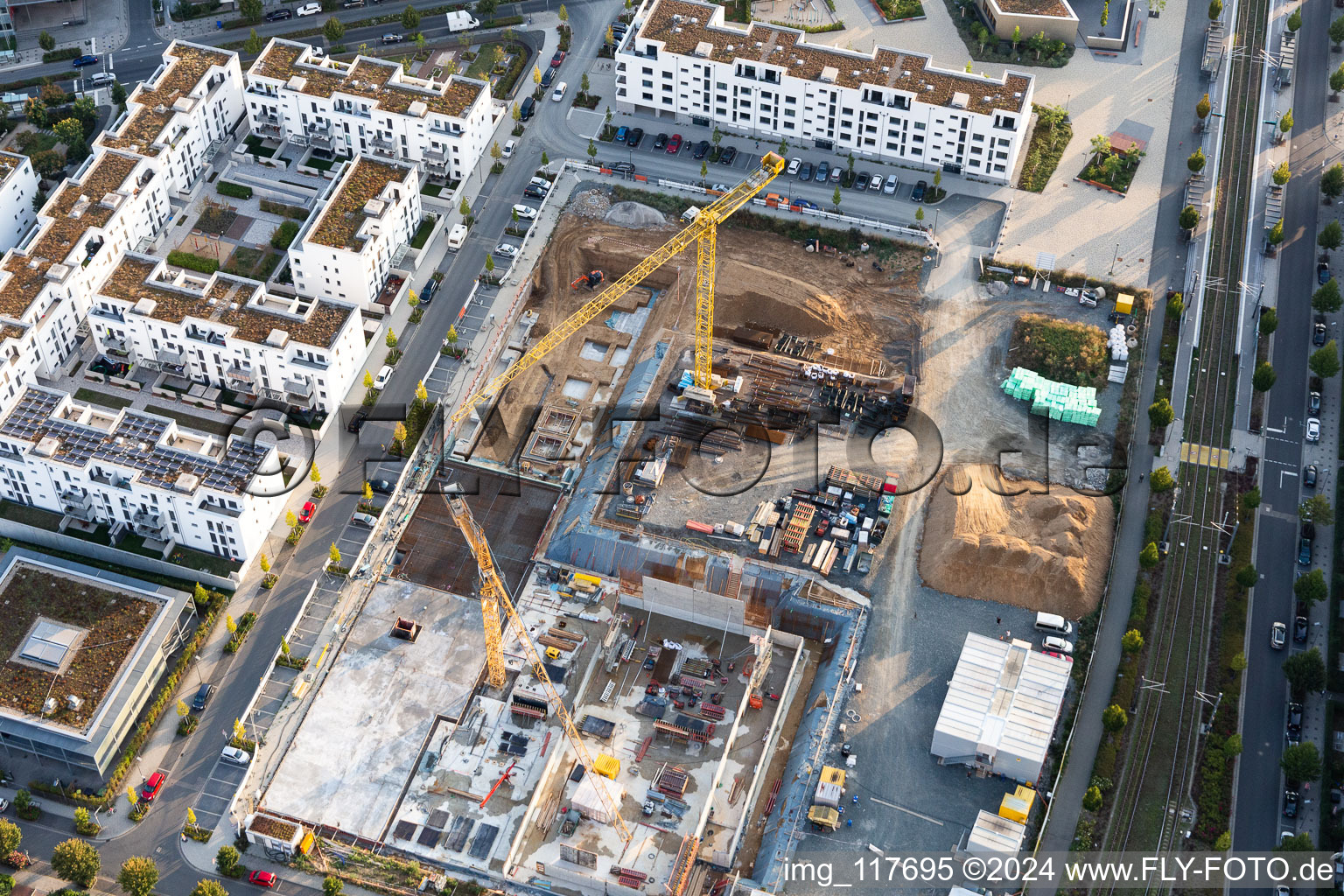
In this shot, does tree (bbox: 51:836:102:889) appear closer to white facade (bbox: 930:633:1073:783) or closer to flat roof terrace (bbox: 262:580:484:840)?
flat roof terrace (bbox: 262:580:484:840)

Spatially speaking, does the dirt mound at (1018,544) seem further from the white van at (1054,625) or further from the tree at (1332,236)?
the tree at (1332,236)

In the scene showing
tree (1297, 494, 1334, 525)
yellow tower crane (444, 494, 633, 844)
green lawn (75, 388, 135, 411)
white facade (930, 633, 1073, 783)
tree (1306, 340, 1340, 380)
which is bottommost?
yellow tower crane (444, 494, 633, 844)

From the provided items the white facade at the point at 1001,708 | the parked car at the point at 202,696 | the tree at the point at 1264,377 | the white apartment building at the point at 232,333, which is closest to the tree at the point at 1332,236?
the tree at the point at 1264,377

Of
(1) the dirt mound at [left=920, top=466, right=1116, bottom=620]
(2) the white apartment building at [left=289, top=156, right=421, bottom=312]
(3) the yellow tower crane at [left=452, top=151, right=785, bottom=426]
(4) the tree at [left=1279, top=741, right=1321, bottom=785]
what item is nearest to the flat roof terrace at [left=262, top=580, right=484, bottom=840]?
(3) the yellow tower crane at [left=452, top=151, right=785, bottom=426]

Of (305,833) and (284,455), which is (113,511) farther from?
(305,833)

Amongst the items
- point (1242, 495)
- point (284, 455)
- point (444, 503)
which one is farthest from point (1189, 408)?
point (284, 455)

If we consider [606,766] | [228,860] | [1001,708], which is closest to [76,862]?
[228,860]
